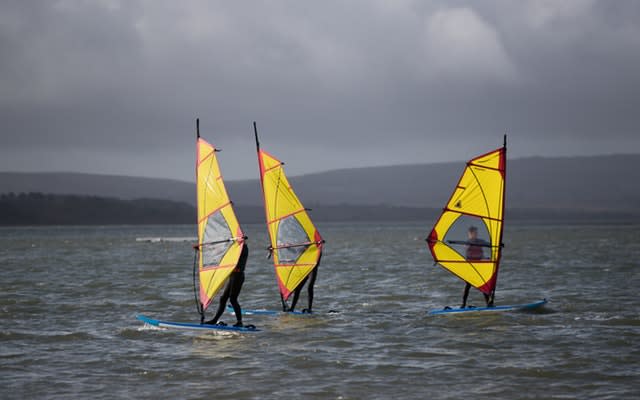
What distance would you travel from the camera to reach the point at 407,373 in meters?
14.5

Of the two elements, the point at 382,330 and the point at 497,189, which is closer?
the point at 382,330

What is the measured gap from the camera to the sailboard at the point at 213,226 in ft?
58.4

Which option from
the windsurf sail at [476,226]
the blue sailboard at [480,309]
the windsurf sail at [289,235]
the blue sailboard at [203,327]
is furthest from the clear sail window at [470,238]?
the blue sailboard at [203,327]

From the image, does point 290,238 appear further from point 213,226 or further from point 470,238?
point 470,238

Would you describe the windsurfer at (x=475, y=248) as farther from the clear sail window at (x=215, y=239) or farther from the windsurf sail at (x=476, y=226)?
the clear sail window at (x=215, y=239)

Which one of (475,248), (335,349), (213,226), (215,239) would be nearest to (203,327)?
(215,239)

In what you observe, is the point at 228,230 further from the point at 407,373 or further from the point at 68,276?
the point at 68,276

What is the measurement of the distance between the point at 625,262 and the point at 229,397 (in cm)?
3472

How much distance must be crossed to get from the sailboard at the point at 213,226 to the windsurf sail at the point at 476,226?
18.7ft

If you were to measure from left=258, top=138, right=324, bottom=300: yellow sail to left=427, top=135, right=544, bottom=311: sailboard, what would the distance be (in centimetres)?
300

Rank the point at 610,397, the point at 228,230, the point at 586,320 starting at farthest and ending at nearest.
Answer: the point at 586,320 < the point at 228,230 < the point at 610,397

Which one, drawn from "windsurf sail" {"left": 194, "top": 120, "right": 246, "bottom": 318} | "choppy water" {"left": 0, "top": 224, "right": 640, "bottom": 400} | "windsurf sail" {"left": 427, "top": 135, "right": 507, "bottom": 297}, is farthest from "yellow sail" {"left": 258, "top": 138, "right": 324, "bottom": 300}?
"windsurf sail" {"left": 194, "top": 120, "right": 246, "bottom": 318}

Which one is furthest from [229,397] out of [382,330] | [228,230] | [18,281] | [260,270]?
[260,270]

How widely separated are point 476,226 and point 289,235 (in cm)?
462
